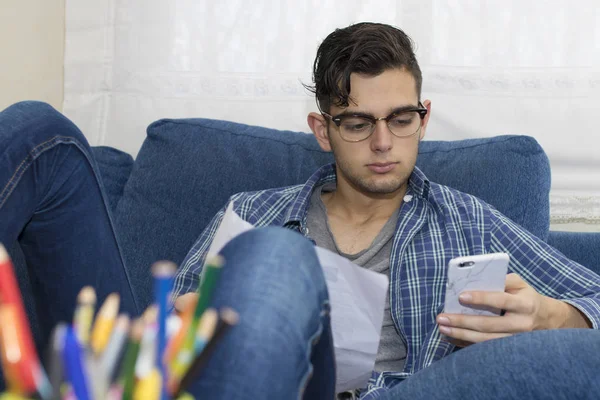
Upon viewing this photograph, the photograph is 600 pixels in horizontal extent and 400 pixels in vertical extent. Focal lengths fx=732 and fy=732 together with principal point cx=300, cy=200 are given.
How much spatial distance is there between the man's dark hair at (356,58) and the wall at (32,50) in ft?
3.57

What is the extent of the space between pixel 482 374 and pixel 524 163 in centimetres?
87

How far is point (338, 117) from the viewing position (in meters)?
1.60

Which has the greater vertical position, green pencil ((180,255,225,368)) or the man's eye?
the man's eye

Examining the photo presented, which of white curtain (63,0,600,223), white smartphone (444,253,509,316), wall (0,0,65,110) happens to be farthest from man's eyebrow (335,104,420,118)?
wall (0,0,65,110)

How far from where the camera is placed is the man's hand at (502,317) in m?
1.22

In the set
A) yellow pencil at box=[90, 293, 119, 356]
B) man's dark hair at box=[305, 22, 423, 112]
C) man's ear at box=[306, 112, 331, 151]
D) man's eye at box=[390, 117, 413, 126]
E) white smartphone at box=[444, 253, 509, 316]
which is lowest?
white smartphone at box=[444, 253, 509, 316]

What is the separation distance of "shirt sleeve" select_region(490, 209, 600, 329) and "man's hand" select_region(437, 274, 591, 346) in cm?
12

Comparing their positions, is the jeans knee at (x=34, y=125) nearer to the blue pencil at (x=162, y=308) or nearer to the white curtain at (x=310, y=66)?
the blue pencil at (x=162, y=308)

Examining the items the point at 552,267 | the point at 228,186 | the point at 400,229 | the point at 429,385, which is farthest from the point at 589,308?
the point at 228,186

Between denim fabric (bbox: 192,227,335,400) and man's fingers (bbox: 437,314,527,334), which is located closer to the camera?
Result: denim fabric (bbox: 192,227,335,400)

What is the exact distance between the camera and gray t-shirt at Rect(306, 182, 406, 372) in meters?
1.50

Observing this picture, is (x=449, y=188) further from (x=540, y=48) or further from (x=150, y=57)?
(x=150, y=57)

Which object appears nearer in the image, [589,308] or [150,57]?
[589,308]

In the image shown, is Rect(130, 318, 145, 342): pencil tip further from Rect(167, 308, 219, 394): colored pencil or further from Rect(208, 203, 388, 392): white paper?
Rect(208, 203, 388, 392): white paper
